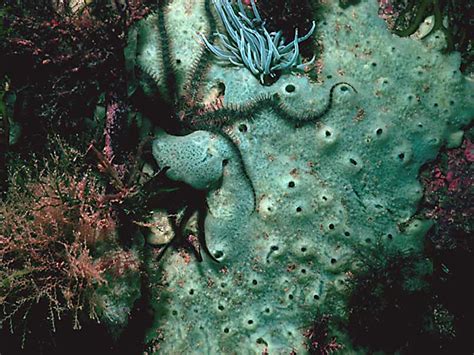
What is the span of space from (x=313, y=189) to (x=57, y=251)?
6.77ft

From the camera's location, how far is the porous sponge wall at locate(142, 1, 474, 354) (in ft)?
11.9

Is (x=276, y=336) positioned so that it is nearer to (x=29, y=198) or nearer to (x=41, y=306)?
(x=41, y=306)

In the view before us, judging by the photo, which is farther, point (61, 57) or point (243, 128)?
point (243, 128)

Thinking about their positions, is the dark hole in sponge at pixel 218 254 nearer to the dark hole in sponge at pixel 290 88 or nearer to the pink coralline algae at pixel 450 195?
the dark hole in sponge at pixel 290 88

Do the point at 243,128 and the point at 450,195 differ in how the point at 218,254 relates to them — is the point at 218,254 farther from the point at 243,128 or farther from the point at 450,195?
the point at 450,195

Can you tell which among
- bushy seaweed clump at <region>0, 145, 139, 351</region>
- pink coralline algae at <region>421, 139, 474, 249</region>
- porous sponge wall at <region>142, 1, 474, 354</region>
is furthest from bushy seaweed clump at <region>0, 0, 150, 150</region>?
pink coralline algae at <region>421, 139, 474, 249</region>

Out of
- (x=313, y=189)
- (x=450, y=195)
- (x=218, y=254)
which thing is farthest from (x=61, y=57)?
(x=450, y=195)

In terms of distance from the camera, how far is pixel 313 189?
3643 millimetres

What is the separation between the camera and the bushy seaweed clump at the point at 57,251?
10.8 ft

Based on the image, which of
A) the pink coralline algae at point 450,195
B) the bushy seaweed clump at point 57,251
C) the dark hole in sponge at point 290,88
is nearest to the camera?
the bushy seaweed clump at point 57,251

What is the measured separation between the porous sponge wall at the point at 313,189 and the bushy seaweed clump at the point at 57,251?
1.89ft

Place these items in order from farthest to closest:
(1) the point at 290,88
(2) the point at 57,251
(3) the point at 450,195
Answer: (3) the point at 450,195
(1) the point at 290,88
(2) the point at 57,251

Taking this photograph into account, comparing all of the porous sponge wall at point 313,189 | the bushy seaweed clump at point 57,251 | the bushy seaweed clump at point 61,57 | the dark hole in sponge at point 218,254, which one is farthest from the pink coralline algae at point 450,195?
the bushy seaweed clump at point 61,57

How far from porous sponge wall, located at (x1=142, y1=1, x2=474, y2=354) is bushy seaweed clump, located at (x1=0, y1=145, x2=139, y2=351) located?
1.89 feet
